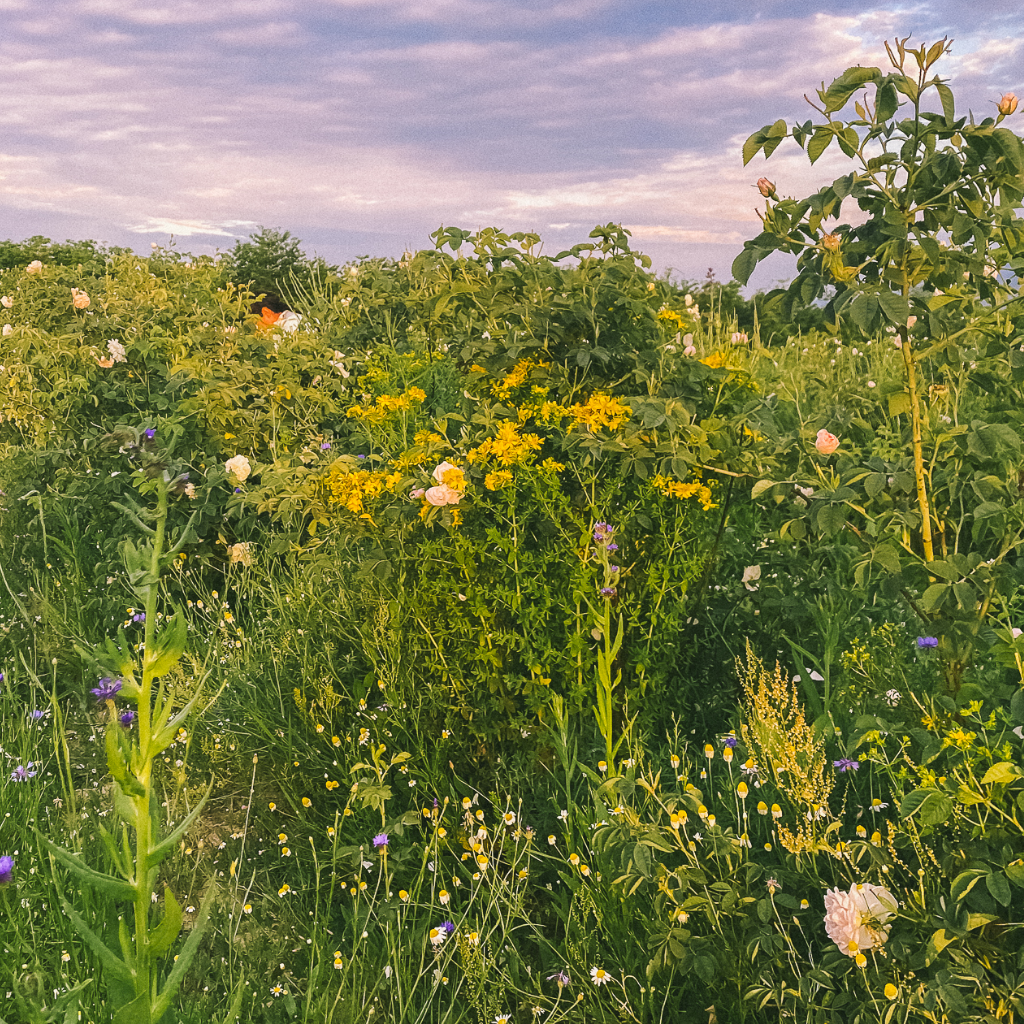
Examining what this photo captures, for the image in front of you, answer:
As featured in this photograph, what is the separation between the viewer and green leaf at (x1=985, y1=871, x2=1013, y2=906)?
4.73 feet

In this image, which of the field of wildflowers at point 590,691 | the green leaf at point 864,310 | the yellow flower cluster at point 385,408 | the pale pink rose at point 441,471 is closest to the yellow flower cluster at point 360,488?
the field of wildflowers at point 590,691

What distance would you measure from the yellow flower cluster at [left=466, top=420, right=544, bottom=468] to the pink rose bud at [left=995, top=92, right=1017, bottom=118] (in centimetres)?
134

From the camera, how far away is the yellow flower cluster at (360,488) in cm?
278

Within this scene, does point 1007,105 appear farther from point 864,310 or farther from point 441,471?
point 441,471

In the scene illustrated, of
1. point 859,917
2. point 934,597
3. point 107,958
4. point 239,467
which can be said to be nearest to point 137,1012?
point 107,958

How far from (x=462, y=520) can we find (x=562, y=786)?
0.82 metres

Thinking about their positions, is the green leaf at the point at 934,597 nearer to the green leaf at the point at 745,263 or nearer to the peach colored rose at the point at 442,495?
the green leaf at the point at 745,263

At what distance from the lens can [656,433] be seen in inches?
101

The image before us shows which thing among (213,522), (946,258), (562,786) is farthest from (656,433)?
(213,522)

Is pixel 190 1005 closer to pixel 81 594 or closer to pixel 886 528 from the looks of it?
pixel 886 528

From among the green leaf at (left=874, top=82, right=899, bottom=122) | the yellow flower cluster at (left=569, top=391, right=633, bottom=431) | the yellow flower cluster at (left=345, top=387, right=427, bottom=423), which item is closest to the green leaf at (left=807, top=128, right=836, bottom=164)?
the green leaf at (left=874, top=82, right=899, bottom=122)

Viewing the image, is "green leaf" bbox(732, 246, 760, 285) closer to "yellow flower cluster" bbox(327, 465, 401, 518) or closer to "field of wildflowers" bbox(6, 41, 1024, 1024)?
"field of wildflowers" bbox(6, 41, 1024, 1024)

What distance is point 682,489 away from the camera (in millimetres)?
2578

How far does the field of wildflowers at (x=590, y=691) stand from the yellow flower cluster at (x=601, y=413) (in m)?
0.01
